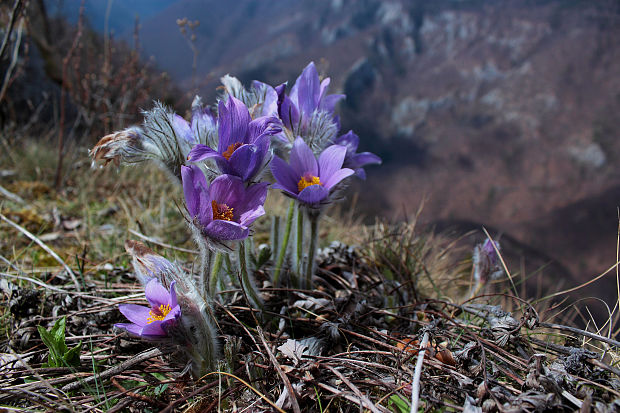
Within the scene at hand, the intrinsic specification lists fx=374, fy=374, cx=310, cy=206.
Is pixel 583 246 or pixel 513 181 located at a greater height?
pixel 513 181

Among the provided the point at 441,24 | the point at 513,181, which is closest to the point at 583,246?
the point at 513,181

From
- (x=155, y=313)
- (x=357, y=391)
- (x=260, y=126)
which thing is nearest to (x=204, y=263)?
(x=155, y=313)

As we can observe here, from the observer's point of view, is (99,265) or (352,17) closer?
(99,265)

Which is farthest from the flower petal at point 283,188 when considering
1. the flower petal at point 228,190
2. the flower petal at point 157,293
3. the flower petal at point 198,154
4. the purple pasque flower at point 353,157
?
the flower petal at point 157,293

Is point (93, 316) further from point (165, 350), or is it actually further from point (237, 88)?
point (237, 88)

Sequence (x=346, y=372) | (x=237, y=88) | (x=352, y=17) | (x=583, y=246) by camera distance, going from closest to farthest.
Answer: (x=346, y=372) → (x=237, y=88) → (x=583, y=246) → (x=352, y=17)

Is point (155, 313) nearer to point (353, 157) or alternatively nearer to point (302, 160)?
point (302, 160)

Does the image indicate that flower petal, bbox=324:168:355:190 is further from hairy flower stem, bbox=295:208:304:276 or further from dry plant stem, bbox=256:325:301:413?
dry plant stem, bbox=256:325:301:413
